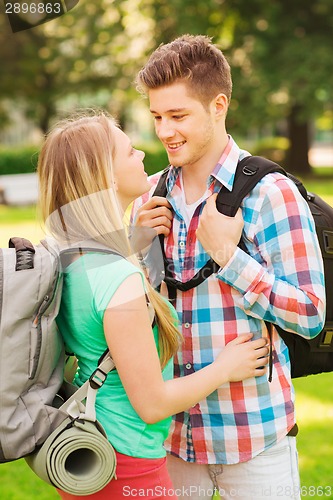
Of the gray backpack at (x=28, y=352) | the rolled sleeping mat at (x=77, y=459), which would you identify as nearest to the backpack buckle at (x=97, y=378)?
the gray backpack at (x=28, y=352)

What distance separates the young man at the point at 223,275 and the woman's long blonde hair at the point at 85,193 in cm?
29

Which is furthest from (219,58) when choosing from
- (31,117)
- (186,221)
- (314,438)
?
(31,117)

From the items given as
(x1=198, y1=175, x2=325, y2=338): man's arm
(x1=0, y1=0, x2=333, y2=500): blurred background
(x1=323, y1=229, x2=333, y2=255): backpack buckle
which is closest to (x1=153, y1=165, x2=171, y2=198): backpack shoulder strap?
(x1=198, y1=175, x2=325, y2=338): man's arm

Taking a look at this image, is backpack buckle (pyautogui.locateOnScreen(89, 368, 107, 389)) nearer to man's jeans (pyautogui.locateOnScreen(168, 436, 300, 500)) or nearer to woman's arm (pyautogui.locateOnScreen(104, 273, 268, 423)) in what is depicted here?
woman's arm (pyautogui.locateOnScreen(104, 273, 268, 423))

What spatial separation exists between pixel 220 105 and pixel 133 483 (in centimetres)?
130

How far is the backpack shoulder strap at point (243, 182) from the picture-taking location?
7.92 feet

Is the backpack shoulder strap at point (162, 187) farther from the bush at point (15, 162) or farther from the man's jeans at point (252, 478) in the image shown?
the bush at point (15, 162)

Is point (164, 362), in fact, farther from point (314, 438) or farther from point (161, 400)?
point (314, 438)

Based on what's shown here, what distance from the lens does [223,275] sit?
2385mm

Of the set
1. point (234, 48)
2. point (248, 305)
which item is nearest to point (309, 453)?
point (248, 305)

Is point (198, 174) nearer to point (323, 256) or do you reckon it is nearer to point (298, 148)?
point (323, 256)

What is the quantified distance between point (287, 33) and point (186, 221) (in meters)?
22.9

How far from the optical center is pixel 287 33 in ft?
79.0

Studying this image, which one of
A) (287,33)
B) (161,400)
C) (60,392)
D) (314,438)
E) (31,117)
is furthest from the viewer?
(31,117)
